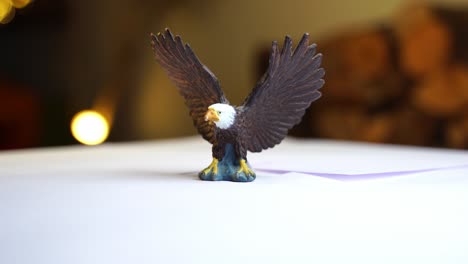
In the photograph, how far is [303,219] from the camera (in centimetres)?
58

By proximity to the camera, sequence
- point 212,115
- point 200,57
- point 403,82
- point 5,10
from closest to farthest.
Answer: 1. point 212,115
2. point 403,82
3. point 5,10
4. point 200,57

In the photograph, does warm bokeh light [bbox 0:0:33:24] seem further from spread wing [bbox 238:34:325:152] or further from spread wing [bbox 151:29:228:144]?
spread wing [bbox 238:34:325:152]

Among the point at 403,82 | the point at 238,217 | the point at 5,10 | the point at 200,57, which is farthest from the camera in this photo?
the point at 200,57

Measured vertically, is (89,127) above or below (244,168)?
above

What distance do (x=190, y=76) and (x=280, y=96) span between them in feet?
0.42

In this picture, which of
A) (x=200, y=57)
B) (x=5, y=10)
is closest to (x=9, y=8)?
(x=5, y=10)

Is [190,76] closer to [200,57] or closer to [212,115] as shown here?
[212,115]

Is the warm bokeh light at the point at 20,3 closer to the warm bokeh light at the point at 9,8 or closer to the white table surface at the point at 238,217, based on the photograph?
the warm bokeh light at the point at 9,8

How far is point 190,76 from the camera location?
823 millimetres

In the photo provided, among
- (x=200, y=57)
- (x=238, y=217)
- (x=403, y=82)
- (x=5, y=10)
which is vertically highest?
(x=5, y=10)

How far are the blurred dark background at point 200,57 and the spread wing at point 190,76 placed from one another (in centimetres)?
121

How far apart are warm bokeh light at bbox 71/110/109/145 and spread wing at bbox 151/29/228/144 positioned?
1.84 m

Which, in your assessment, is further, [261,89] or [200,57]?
[200,57]

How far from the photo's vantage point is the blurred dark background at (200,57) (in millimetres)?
1956
